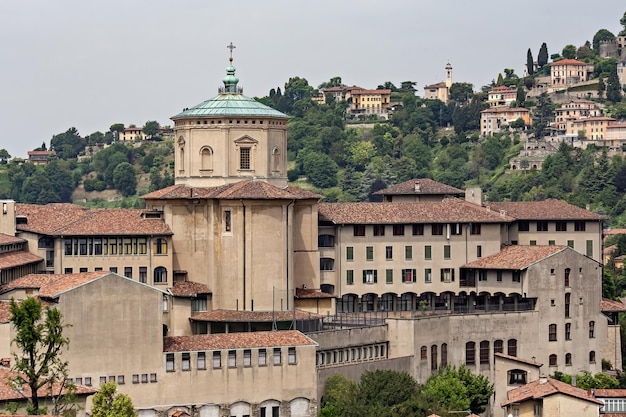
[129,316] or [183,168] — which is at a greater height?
[183,168]

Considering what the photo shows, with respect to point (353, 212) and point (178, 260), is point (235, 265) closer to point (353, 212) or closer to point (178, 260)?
point (178, 260)

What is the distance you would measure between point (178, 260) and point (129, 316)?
1380 cm

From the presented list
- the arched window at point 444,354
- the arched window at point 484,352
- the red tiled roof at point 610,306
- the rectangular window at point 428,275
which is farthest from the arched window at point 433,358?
the red tiled roof at point 610,306

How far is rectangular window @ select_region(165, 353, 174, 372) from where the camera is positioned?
8425 centimetres

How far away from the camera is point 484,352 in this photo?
329ft

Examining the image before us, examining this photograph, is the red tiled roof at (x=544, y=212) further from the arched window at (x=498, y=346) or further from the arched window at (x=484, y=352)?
the arched window at (x=484, y=352)

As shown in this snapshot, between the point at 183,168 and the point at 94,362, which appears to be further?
the point at 183,168

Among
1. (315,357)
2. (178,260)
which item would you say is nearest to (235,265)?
(178,260)

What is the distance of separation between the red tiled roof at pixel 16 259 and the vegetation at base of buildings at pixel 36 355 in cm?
1542

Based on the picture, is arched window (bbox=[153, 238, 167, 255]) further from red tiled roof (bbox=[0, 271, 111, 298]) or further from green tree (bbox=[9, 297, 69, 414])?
green tree (bbox=[9, 297, 69, 414])

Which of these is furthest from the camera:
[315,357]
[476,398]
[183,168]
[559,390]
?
[183,168]

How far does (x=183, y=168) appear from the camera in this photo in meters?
102

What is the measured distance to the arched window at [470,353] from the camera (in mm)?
99438

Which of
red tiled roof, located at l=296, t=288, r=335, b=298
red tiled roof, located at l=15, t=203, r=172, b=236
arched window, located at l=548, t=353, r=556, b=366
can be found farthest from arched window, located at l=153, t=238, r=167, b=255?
arched window, located at l=548, t=353, r=556, b=366
